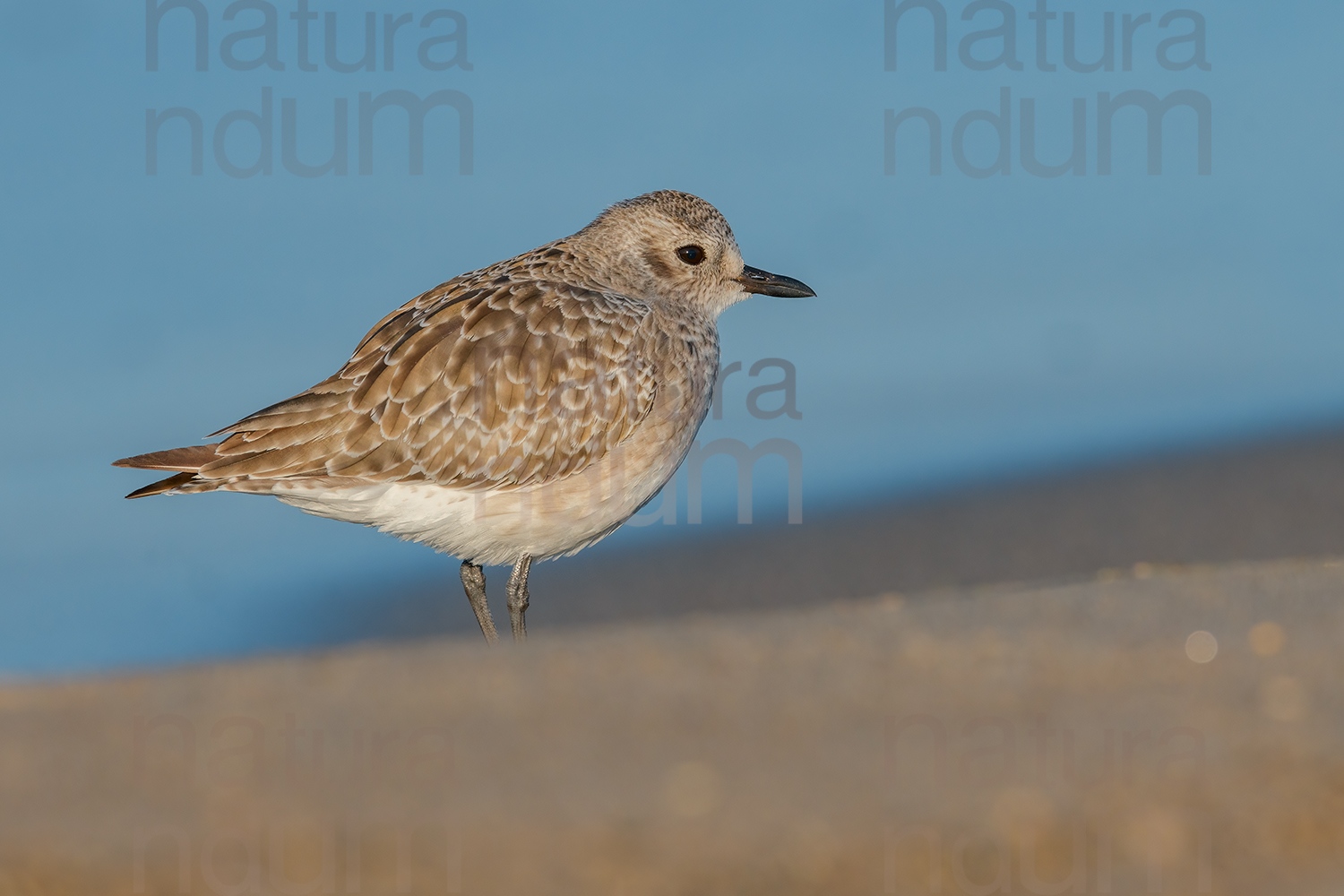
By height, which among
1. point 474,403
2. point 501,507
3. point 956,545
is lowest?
point 956,545

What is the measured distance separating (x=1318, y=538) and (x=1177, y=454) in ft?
16.0

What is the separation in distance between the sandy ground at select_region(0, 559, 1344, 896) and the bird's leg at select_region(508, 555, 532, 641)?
309cm

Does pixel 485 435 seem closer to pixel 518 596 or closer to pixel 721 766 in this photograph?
pixel 518 596

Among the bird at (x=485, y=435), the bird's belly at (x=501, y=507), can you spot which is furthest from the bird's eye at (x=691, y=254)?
the bird's belly at (x=501, y=507)

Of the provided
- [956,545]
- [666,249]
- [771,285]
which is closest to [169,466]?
[666,249]

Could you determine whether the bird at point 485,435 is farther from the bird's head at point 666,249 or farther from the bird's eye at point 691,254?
the bird's eye at point 691,254

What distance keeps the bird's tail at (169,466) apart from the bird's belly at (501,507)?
0.46m

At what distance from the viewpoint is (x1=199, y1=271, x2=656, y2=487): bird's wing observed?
7.90 meters

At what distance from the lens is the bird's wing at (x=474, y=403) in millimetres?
7898

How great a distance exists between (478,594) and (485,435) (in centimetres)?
108

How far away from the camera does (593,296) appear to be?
8.36 m

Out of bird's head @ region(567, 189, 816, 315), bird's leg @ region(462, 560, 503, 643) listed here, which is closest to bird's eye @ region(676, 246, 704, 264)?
bird's head @ region(567, 189, 816, 315)

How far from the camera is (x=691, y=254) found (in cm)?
924

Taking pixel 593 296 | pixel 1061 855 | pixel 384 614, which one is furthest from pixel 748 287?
pixel 384 614
